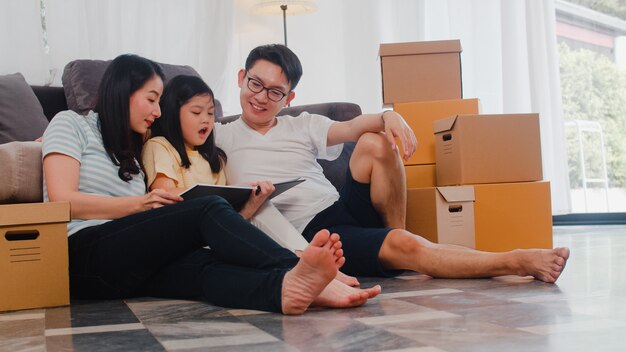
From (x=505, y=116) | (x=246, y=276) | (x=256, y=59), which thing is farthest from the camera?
(x=505, y=116)

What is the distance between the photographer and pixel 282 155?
214 cm

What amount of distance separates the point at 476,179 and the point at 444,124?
23 centimetres

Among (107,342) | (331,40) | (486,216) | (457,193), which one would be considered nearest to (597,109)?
(331,40)

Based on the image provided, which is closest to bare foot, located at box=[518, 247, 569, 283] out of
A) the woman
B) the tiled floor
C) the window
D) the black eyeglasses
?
the tiled floor

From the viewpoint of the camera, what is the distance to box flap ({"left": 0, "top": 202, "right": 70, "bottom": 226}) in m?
1.61

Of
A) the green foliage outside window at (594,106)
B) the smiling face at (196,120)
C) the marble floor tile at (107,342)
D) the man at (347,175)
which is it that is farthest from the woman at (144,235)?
the green foliage outside window at (594,106)

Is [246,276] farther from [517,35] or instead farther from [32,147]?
[517,35]

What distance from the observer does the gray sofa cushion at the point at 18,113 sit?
2414mm

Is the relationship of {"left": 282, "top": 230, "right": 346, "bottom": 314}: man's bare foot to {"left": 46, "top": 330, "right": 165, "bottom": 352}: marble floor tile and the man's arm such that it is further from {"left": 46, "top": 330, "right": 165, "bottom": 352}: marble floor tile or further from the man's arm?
the man's arm

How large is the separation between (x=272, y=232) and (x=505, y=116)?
1098mm

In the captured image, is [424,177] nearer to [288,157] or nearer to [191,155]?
[288,157]

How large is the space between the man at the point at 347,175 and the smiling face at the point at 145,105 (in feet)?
1.07

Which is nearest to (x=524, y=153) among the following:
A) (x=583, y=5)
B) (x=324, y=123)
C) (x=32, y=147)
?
(x=324, y=123)

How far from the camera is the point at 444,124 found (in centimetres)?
260
